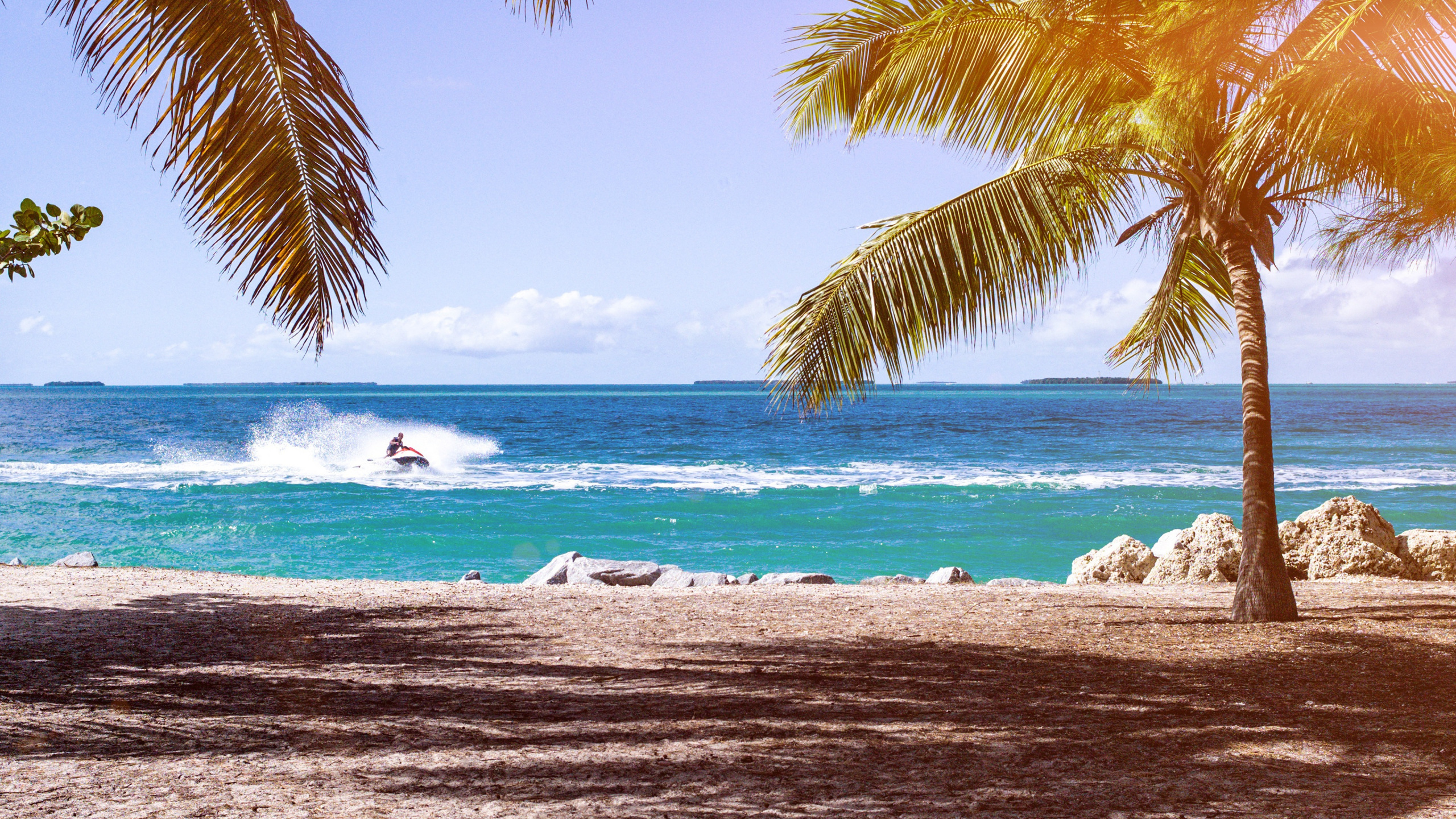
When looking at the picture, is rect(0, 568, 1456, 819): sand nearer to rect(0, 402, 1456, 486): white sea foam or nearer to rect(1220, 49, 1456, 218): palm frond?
rect(1220, 49, 1456, 218): palm frond

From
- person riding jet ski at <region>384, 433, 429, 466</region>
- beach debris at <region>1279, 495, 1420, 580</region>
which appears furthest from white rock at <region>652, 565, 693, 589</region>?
person riding jet ski at <region>384, 433, 429, 466</region>

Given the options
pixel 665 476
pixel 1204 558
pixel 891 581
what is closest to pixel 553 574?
pixel 891 581

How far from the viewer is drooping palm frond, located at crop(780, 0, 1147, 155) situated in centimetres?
633

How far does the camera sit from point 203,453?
36.6 meters

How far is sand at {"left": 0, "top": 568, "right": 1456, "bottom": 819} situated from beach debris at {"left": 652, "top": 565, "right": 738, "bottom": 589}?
74.0 inches

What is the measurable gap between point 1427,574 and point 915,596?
495cm

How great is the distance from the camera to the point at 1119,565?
31.0 feet

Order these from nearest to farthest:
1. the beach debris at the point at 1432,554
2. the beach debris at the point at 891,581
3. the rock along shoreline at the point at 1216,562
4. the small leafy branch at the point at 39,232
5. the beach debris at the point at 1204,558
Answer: the small leafy branch at the point at 39,232 → the beach debris at the point at 1432,554 → the rock along shoreline at the point at 1216,562 → the beach debris at the point at 1204,558 → the beach debris at the point at 891,581

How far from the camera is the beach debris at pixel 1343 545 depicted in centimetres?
865

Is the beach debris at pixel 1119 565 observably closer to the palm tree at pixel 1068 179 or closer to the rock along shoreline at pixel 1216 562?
the rock along shoreline at pixel 1216 562

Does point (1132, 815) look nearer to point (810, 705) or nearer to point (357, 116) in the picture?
point (810, 705)

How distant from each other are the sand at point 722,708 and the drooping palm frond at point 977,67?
12.2 feet

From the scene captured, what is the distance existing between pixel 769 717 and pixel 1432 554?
302 inches

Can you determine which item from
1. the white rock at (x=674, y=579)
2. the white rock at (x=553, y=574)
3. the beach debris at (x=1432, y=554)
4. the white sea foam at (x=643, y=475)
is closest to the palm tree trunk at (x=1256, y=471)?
the beach debris at (x=1432, y=554)
